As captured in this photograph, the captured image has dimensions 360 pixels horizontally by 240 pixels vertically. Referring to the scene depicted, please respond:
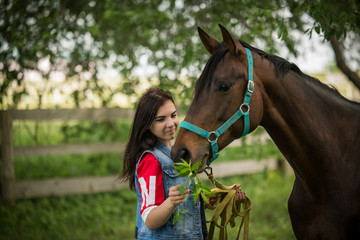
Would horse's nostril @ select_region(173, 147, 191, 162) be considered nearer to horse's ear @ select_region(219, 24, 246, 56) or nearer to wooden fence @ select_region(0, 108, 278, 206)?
horse's ear @ select_region(219, 24, 246, 56)

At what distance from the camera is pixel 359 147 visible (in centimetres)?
227

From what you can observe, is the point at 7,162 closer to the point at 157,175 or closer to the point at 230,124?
the point at 157,175

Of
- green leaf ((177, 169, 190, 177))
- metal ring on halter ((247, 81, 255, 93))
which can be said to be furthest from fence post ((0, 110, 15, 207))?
metal ring on halter ((247, 81, 255, 93))

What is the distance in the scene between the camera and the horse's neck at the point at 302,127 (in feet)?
7.23

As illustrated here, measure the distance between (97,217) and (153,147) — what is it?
12.9ft

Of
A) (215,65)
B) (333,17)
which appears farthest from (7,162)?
(333,17)

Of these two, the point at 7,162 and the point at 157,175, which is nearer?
the point at 157,175

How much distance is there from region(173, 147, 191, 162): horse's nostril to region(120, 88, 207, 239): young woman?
0.52 feet

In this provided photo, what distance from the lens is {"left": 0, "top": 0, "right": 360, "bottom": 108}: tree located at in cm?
445

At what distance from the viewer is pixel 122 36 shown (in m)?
6.18

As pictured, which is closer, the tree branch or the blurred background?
the tree branch

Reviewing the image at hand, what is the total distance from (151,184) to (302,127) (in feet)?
3.41

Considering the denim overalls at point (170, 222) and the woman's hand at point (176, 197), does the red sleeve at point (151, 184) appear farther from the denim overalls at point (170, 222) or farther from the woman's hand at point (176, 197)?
the woman's hand at point (176, 197)

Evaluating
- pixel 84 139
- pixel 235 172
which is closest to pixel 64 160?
pixel 84 139
